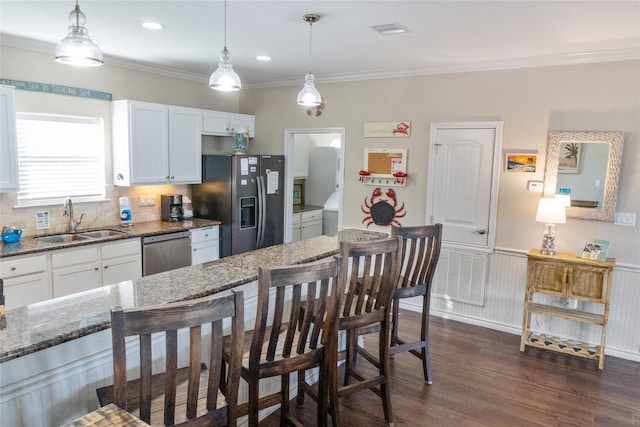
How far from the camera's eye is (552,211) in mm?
3746

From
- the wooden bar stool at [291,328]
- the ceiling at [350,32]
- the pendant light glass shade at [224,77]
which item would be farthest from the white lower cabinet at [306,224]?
the wooden bar stool at [291,328]

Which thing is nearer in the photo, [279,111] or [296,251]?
[296,251]

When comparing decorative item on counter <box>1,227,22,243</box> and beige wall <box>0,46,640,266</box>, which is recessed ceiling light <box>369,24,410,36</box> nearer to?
beige wall <box>0,46,640,266</box>

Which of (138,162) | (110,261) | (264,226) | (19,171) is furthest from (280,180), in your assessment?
(19,171)

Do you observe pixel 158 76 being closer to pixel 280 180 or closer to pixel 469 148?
pixel 280 180

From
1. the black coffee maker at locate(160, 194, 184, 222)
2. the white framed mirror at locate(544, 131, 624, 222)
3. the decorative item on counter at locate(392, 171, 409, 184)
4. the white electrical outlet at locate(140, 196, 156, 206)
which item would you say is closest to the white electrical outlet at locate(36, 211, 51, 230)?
the white electrical outlet at locate(140, 196, 156, 206)

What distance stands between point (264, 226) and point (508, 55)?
327cm

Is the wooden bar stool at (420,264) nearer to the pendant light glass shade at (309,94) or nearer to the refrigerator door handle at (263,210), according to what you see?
the pendant light glass shade at (309,94)

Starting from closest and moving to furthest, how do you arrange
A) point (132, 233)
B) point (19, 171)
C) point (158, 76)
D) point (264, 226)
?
1. point (19, 171)
2. point (132, 233)
3. point (158, 76)
4. point (264, 226)

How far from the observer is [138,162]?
4469 millimetres

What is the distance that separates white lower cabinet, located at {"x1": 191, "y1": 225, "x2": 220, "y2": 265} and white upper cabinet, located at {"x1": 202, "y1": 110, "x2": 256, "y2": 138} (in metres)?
1.20

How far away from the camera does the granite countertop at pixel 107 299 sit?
1.50 meters

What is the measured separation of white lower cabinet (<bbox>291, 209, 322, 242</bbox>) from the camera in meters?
6.40

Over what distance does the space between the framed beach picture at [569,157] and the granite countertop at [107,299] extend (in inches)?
100
